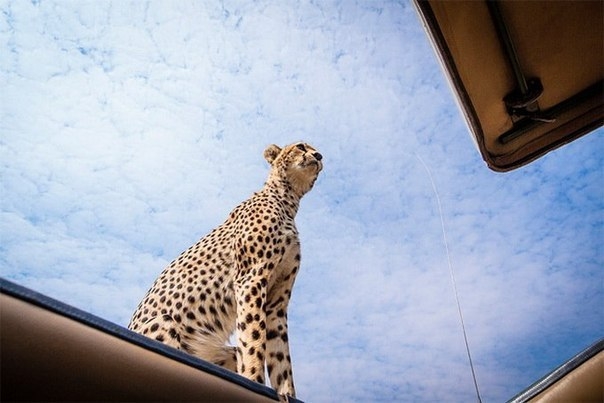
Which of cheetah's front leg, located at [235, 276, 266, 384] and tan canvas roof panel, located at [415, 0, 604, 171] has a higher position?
tan canvas roof panel, located at [415, 0, 604, 171]

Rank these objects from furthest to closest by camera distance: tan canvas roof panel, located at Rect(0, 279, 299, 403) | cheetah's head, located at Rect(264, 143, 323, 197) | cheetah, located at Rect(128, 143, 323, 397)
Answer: cheetah's head, located at Rect(264, 143, 323, 197), cheetah, located at Rect(128, 143, 323, 397), tan canvas roof panel, located at Rect(0, 279, 299, 403)

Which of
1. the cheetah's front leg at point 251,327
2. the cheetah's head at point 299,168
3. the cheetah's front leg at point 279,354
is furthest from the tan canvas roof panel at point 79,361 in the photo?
the cheetah's head at point 299,168

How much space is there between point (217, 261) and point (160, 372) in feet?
6.28

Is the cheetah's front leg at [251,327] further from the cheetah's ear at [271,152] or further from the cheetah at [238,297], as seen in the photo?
the cheetah's ear at [271,152]

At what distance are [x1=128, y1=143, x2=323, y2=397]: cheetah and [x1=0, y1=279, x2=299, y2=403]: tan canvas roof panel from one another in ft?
4.53

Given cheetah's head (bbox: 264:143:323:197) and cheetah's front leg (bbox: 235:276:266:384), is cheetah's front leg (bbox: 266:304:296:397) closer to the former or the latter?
cheetah's front leg (bbox: 235:276:266:384)

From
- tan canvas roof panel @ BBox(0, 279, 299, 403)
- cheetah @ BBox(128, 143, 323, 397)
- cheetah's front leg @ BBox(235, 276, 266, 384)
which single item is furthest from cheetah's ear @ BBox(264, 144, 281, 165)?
tan canvas roof panel @ BBox(0, 279, 299, 403)

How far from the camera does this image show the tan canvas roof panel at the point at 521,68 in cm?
115

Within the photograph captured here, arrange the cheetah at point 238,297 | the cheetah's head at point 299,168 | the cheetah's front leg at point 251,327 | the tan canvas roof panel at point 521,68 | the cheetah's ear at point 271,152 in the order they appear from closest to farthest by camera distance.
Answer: the tan canvas roof panel at point 521,68
the cheetah's front leg at point 251,327
the cheetah at point 238,297
the cheetah's head at point 299,168
the cheetah's ear at point 271,152

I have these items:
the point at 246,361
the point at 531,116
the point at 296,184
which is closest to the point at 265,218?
the point at 296,184

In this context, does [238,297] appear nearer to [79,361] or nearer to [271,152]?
[271,152]

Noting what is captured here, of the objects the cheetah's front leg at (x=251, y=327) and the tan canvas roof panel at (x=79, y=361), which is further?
the cheetah's front leg at (x=251, y=327)

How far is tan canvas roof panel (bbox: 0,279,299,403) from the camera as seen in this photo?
49cm

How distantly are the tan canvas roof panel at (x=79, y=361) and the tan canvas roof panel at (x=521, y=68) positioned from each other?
0.96 m
